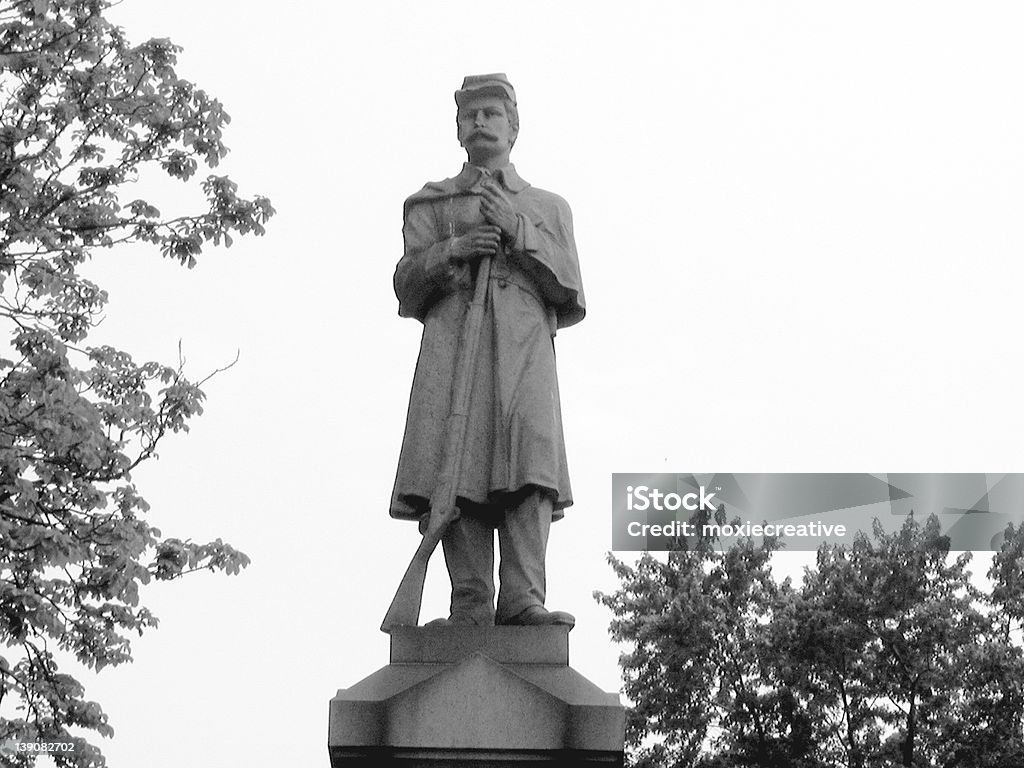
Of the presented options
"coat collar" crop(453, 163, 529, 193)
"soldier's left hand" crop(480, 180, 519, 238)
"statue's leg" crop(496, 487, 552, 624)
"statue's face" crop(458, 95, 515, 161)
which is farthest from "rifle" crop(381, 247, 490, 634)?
"statue's face" crop(458, 95, 515, 161)

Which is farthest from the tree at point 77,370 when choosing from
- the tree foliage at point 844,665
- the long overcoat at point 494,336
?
the tree foliage at point 844,665

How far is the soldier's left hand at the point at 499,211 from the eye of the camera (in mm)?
7652

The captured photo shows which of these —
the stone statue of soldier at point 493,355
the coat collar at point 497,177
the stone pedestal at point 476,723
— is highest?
the coat collar at point 497,177

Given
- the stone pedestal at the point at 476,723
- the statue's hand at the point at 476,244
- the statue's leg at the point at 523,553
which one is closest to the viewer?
the stone pedestal at the point at 476,723

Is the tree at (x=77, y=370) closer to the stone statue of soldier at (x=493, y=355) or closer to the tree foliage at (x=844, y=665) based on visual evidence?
the stone statue of soldier at (x=493, y=355)

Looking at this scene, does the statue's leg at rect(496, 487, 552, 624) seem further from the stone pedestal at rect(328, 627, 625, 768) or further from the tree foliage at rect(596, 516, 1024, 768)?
the tree foliage at rect(596, 516, 1024, 768)

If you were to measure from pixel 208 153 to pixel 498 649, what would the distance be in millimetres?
7393

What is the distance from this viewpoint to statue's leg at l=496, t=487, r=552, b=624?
7148 millimetres

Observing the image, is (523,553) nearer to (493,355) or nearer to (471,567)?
(471,567)

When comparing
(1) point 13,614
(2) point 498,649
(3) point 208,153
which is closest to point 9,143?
(3) point 208,153

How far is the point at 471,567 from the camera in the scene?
24.0ft

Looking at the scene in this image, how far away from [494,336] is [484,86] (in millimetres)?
1450

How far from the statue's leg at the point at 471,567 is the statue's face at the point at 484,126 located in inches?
81.3

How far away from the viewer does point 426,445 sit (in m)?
7.42
